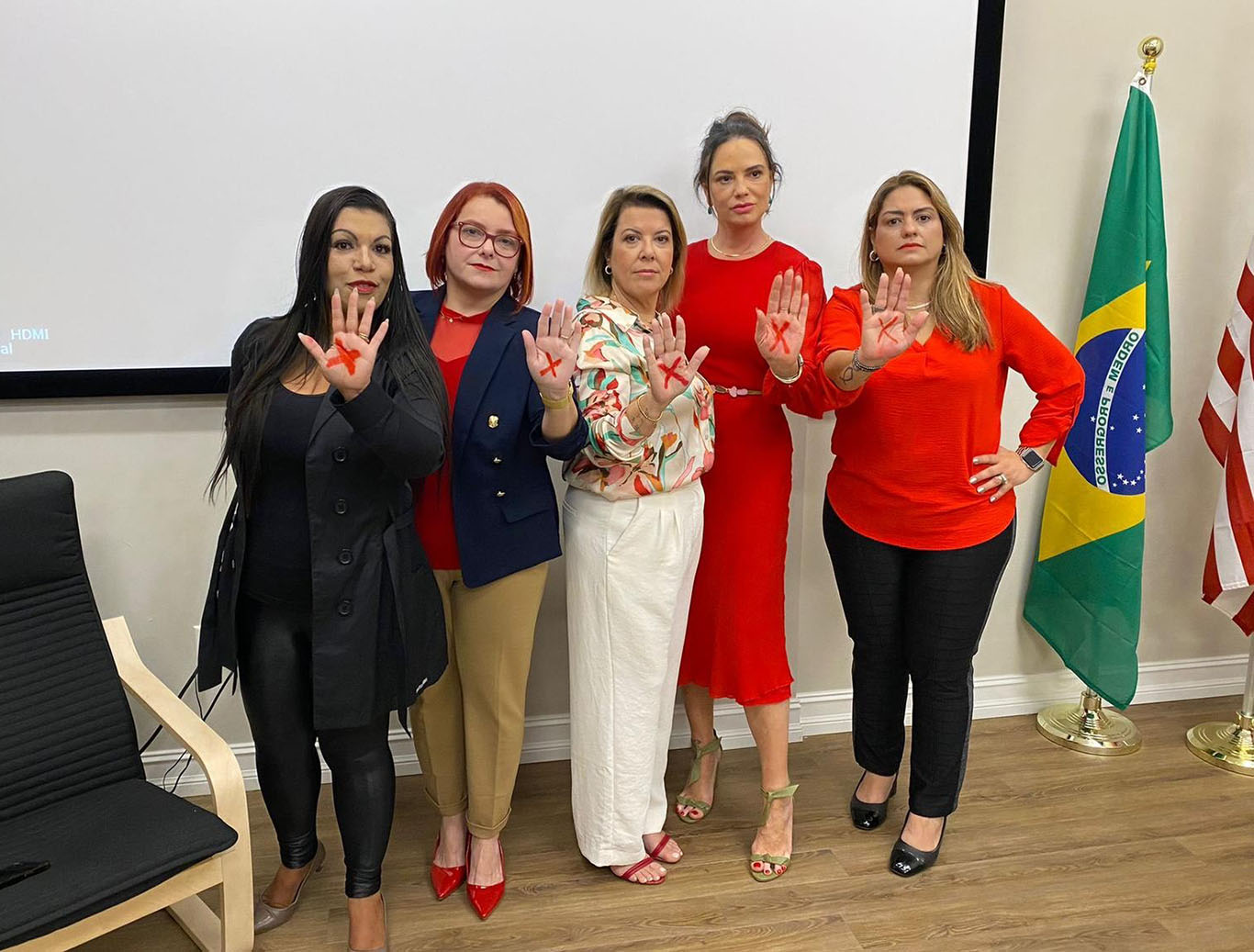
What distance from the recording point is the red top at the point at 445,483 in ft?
7.00

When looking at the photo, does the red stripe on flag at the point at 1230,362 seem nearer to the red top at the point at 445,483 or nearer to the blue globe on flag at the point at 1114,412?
the blue globe on flag at the point at 1114,412

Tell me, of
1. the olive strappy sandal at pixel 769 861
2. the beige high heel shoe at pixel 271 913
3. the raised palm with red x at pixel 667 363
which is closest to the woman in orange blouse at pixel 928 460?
the olive strappy sandal at pixel 769 861

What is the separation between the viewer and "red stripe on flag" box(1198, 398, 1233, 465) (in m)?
2.98

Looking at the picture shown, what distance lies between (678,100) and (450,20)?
592mm

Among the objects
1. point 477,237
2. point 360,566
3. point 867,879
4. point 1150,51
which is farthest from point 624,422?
point 1150,51

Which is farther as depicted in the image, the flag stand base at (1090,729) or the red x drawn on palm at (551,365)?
the flag stand base at (1090,729)

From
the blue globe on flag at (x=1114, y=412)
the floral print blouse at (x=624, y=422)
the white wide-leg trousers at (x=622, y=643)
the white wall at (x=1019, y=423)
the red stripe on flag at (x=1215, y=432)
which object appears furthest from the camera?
the red stripe on flag at (x=1215, y=432)

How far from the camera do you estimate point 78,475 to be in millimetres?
2570

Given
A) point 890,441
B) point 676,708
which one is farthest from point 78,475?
point 890,441

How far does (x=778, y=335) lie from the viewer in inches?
83.9

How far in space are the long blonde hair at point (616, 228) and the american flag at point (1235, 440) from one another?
172cm

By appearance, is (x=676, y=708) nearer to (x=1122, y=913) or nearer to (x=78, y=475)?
(x=1122, y=913)

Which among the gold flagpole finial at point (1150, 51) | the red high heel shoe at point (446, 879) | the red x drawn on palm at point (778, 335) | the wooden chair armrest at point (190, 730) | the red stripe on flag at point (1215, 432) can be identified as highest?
the gold flagpole finial at point (1150, 51)

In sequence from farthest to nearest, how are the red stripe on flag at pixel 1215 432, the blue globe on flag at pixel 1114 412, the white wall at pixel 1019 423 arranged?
1. the red stripe on flag at pixel 1215 432
2. the blue globe on flag at pixel 1114 412
3. the white wall at pixel 1019 423
